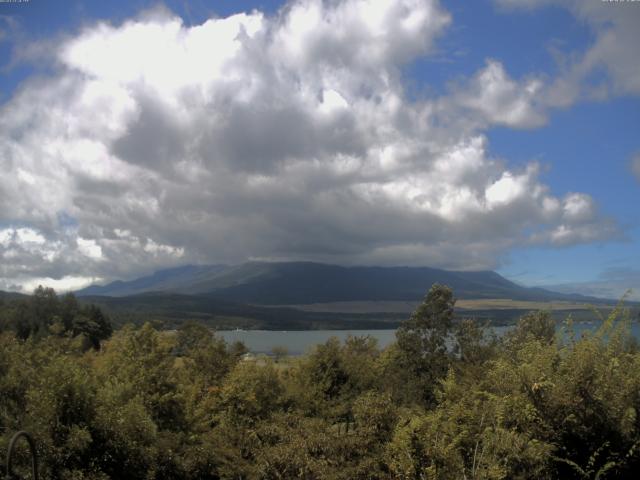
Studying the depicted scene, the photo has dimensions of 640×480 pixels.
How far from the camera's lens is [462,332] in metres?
34.6

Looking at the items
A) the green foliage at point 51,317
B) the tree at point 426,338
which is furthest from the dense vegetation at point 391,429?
the green foliage at point 51,317

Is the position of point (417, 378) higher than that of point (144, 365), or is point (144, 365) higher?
point (144, 365)

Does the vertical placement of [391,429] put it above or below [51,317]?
above

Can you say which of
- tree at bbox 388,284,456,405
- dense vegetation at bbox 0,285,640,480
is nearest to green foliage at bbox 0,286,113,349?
tree at bbox 388,284,456,405

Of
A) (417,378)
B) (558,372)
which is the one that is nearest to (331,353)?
(417,378)

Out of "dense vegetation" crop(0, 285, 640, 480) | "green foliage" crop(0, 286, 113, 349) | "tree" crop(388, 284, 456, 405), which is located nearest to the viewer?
"dense vegetation" crop(0, 285, 640, 480)

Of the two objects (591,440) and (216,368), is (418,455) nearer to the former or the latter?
(591,440)

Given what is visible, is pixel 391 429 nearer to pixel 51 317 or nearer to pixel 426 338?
pixel 426 338

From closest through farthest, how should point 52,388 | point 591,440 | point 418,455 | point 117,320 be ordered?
point 418,455 < point 591,440 < point 52,388 < point 117,320

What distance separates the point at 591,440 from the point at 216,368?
23.7 metres

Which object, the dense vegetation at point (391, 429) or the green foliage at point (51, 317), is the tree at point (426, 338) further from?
the green foliage at point (51, 317)

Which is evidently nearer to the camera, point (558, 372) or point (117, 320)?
point (558, 372)

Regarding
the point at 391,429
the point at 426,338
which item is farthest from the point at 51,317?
the point at 391,429

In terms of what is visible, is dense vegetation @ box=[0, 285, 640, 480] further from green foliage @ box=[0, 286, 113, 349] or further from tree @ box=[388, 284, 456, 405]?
green foliage @ box=[0, 286, 113, 349]
